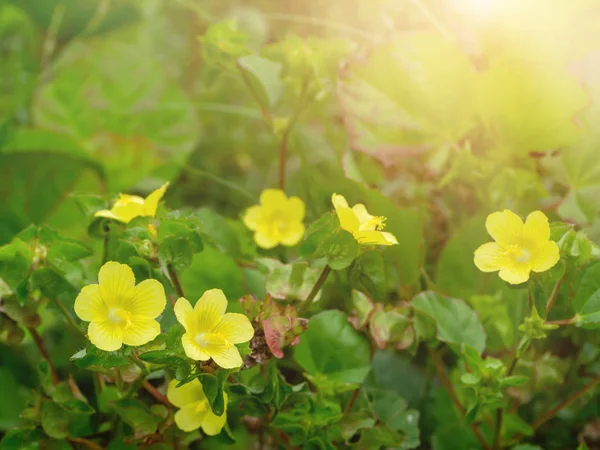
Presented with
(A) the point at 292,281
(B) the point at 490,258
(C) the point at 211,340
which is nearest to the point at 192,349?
(C) the point at 211,340

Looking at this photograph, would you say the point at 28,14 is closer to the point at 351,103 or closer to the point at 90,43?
the point at 90,43

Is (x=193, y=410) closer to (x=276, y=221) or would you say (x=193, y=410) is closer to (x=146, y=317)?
(x=146, y=317)

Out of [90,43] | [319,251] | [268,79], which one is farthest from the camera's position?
[90,43]

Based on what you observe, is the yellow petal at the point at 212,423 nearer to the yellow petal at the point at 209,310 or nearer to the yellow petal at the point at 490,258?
the yellow petal at the point at 209,310

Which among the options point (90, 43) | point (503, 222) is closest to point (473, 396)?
point (503, 222)

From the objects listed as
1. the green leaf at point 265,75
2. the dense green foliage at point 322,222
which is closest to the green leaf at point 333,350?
the dense green foliage at point 322,222

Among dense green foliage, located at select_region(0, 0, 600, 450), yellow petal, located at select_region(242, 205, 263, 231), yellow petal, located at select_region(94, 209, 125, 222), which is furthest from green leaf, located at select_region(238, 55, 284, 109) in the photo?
yellow petal, located at select_region(94, 209, 125, 222)
